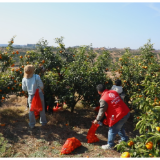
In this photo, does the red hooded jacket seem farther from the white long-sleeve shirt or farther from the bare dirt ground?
the white long-sleeve shirt

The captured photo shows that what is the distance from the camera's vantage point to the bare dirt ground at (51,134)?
3092mm

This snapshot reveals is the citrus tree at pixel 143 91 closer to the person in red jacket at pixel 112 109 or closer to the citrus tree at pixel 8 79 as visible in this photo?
the person in red jacket at pixel 112 109

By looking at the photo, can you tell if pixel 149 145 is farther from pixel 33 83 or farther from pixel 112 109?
pixel 33 83

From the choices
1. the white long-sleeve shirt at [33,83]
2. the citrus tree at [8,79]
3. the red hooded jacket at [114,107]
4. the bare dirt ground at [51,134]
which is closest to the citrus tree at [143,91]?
the red hooded jacket at [114,107]

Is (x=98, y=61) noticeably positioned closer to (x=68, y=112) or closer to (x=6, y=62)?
(x=68, y=112)

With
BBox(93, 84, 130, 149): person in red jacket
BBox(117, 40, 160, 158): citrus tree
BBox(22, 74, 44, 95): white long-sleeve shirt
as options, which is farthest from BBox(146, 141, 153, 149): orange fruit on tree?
BBox(22, 74, 44, 95): white long-sleeve shirt

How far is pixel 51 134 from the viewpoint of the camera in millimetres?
3830

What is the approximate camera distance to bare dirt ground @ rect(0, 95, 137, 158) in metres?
3.09

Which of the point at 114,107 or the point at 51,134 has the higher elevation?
the point at 114,107

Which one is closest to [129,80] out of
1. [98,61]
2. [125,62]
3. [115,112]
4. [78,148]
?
[125,62]

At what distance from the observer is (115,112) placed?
3.02 meters

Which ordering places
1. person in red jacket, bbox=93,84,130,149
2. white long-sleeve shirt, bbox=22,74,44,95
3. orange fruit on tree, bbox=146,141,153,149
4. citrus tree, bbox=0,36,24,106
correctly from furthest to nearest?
1. citrus tree, bbox=0,36,24,106
2. white long-sleeve shirt, bbox=22,74,44,95
3. person in red jacket, bbox=93,84,130,149
4. orange fruit on tree, bbox=146,141,153,149

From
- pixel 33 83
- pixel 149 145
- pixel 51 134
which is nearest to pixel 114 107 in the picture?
pixel 149 145

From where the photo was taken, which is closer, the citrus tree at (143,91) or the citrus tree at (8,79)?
the citrus tree at (143,91)
